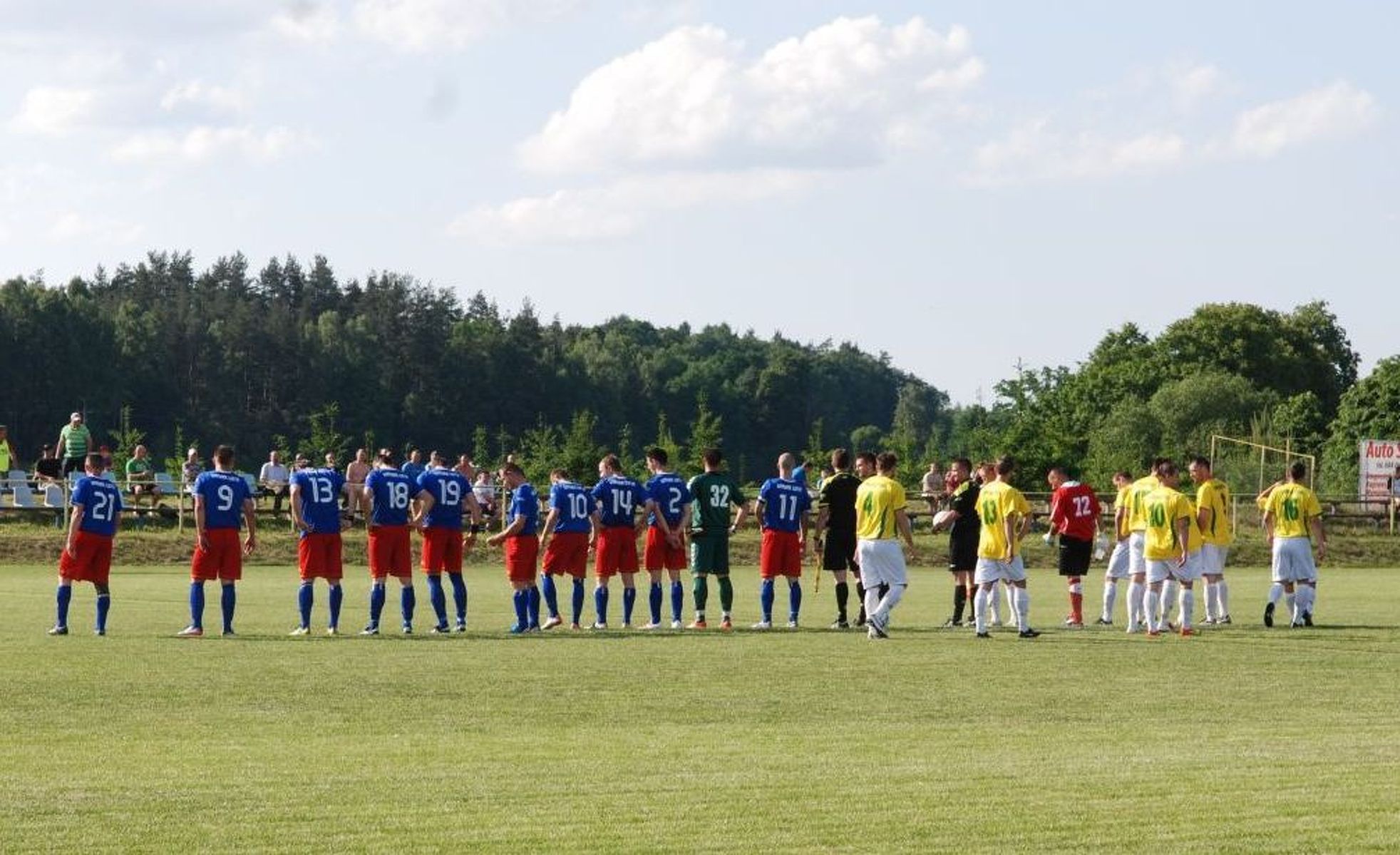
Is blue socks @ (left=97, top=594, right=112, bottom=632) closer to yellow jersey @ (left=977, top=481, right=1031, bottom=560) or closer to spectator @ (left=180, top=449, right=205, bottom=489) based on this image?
yellow jersey @ (left=977, top=481, right=1031, bottom=560)

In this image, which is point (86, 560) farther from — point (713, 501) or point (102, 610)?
point (713, 501)

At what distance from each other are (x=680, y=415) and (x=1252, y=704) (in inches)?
5816

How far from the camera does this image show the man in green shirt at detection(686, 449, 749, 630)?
23781 millimetres

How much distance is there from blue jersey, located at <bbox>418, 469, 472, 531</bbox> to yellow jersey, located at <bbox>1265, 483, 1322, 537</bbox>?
9747 millimetres

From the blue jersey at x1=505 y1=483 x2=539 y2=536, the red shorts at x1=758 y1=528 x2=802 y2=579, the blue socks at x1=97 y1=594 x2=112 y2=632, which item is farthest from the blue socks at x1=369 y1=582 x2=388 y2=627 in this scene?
the red shorts at x1=758 y1=528 x2=802 y2=579

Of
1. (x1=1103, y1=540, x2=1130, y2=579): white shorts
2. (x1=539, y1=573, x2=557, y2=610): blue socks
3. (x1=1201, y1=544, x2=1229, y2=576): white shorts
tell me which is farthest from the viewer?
(x1=1103, y1=540, x2=1130, y2=579): white shorts

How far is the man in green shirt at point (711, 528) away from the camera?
23.8 metres

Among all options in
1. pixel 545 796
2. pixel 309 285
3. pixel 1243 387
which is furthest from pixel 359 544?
pixel 309 285

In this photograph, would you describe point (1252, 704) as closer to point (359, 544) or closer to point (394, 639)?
point (394, 639)

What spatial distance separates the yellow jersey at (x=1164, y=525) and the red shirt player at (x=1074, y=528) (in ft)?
6.56

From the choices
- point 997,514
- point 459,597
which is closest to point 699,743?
point 997,514

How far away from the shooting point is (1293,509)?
24.5m

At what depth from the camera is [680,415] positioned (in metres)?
163

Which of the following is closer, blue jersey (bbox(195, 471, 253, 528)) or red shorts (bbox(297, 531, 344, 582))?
blue jersey (bbox(195, 471, 253, 528))
